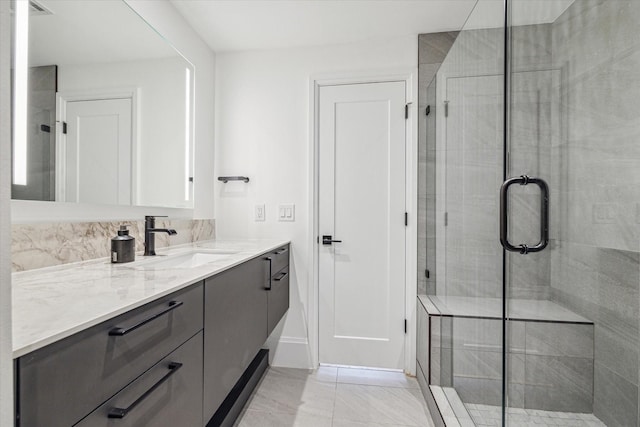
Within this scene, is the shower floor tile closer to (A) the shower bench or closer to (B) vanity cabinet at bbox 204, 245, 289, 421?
(A) the shower bench

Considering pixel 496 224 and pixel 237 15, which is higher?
pixel 237 15

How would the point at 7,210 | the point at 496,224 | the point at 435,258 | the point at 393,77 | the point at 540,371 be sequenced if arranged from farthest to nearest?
the point at 393,77 → the point at 435,258 → the point at 496,224 → the point at 540,371 → the point at 7,210

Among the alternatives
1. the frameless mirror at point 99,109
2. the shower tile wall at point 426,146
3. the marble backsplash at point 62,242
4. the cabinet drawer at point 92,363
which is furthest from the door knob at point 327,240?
the cabinet drawer at point 92,363

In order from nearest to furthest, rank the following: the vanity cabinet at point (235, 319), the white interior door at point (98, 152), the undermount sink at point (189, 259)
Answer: the vanity cabinet at point (235, 319) → the white interior door at point (98, 152) → the undermount sink at point (189, 259)

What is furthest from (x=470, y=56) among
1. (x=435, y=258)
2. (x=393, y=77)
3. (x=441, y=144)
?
(x=435, y=258)

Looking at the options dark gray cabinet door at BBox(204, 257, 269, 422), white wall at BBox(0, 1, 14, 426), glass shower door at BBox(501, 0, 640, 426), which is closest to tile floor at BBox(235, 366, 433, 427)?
dark gray cabinet door at BBox(204, 257, 269, 422)

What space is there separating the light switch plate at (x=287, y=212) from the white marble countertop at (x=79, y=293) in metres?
1.01

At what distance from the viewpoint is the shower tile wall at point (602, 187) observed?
3.54 ft

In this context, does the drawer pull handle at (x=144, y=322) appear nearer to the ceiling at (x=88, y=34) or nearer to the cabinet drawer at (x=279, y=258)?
the cabinet drawer at (x=279, y=258)

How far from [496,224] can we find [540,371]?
1.92ft

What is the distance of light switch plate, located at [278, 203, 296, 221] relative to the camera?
2379 mm

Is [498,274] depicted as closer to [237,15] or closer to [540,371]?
[540,371]

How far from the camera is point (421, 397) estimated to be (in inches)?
78.7

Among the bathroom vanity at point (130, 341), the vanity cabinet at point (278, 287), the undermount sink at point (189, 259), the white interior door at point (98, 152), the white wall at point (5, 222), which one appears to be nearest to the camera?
the white wall at point (5, 222)
